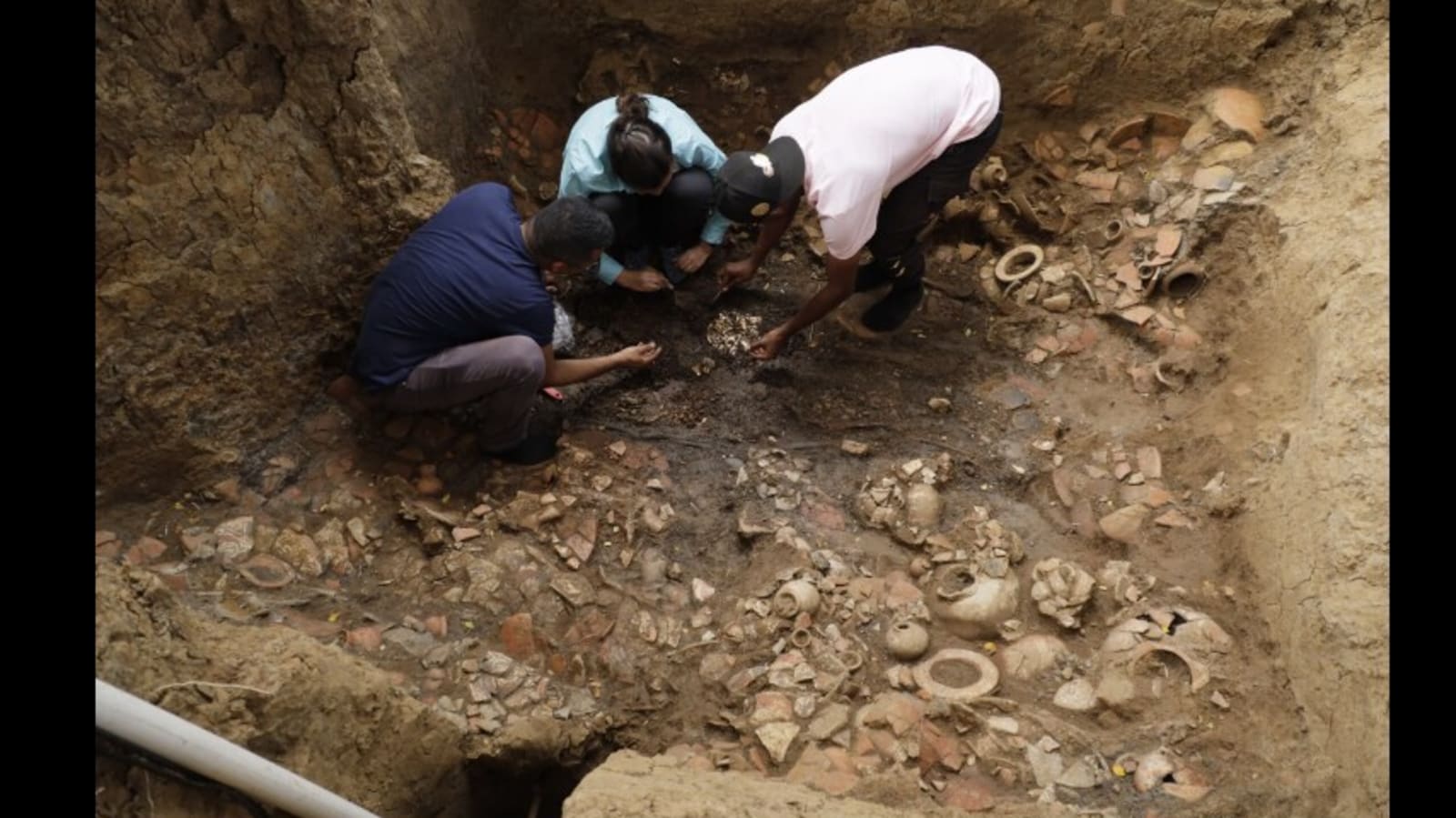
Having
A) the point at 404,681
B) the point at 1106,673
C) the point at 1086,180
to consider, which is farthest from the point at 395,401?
the point at 1086,180

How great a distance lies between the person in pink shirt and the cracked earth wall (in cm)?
86

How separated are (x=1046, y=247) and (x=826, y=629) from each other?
200 centimetres

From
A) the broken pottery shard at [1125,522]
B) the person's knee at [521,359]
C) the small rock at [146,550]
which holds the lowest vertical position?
the broken pottery shard at [1125,522]

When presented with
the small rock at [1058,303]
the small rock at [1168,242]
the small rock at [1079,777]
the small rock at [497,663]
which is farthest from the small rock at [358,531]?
the small rock at [1168,242]

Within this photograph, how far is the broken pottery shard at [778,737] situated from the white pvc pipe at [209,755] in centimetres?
99

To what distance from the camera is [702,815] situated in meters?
1.87

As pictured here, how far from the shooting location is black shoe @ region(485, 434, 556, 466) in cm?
306

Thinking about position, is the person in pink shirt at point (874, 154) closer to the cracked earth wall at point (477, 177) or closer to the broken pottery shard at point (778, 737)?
the cracked earth wall at point (477, 177)

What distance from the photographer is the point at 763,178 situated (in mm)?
2803

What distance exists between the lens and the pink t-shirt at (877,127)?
109 inches

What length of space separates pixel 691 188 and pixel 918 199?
2.74ft

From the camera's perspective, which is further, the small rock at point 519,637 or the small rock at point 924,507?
the small rock at point 924,507

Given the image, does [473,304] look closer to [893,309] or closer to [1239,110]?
[893,309]

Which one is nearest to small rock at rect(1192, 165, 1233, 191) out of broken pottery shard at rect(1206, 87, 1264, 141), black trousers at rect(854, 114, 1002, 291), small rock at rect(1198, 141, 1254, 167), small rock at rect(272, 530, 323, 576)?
small rock at rect(1198, 141, 1254, 167)
